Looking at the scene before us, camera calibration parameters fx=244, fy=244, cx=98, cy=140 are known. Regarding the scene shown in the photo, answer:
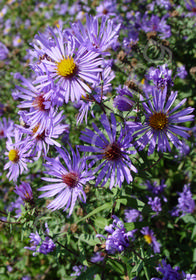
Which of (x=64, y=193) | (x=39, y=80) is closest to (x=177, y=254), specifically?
(x=64, y=193)

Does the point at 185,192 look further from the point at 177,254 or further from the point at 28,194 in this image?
the point at 28,194

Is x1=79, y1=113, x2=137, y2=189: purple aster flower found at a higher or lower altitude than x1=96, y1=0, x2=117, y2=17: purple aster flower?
lower

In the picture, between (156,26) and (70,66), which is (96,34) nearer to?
(70,66)

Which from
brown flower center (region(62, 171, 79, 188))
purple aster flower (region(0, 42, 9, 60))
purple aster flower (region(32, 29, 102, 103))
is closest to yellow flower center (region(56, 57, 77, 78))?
purple aster flower (region(32, 29, 102, 103))

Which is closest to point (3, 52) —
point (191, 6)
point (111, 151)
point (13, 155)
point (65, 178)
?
point (13, 155)

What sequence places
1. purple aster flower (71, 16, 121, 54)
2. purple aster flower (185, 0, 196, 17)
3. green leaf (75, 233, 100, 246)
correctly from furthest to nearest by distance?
purple aster flower (185, 0, 196, 17)
green leaf (75, 233, 100, 246)
purple aster flower (71, 16, 121, 54)

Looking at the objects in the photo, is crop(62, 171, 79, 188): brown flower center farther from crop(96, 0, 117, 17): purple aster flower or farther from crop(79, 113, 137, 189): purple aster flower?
crop(96, 0, 117, 17): purple aster flower
